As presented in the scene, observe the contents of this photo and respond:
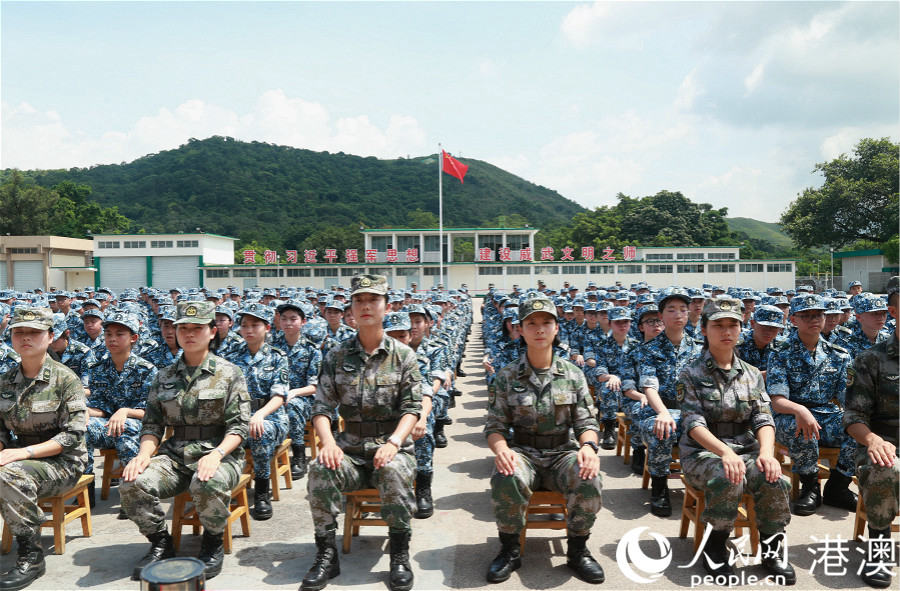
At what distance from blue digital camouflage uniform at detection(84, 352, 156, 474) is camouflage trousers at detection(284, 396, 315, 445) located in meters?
1.37

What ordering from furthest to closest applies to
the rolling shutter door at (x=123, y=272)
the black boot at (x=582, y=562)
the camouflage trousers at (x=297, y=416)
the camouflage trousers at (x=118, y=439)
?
the rolling shutter door at (x=123, y=272) < the camouflage trousers at (x=297, y=416) < the camouflage trousers at (x=118, y=439) < the black boot at (x=582, y=562)

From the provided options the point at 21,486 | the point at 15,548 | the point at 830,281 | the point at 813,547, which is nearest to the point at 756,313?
the point at 813,547

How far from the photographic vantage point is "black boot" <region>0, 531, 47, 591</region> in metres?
3.74

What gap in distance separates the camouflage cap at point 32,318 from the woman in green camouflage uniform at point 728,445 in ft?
15.3

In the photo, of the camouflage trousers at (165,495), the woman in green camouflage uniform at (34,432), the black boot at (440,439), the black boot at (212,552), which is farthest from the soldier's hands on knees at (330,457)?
the black boot at (440,439)

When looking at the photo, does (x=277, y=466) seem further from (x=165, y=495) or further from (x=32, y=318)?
(x=32, y=318)

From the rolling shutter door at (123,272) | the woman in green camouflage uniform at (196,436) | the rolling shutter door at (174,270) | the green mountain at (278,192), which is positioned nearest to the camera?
the woman in green camouflage uniform at (196,436)

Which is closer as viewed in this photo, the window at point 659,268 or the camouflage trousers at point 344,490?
the camouflage trousers at point 344,490

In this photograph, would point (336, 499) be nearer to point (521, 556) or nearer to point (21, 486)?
point (521, 556)

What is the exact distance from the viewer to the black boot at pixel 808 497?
479cm

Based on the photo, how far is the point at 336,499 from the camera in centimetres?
380

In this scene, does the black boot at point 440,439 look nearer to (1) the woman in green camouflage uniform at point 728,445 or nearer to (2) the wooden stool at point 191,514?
(2) the wooden stool at point 191,514

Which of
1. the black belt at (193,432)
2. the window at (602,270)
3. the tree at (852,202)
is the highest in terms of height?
the tree at (852,202)

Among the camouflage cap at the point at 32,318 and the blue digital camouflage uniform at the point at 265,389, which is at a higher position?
the camouflage cap at the point at 32,318
